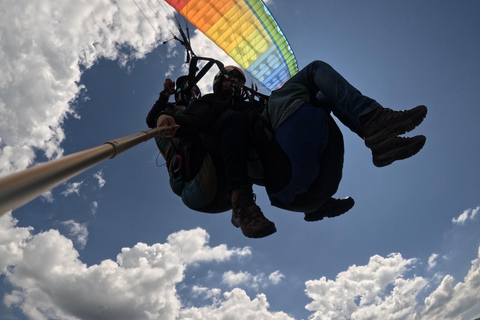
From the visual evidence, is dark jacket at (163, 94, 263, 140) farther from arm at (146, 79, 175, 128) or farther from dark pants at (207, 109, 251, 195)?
arm at (146, 79, 175, 128)

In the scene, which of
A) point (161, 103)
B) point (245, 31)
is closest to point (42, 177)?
point (161, 103)

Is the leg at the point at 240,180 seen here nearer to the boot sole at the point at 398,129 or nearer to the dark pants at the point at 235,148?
the dark pants at the point at 235,148

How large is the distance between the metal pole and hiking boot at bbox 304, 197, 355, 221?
2.75 m

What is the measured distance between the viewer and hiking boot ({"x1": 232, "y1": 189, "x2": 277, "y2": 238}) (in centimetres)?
228

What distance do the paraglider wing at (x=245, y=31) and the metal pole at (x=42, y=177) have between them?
7.18 m

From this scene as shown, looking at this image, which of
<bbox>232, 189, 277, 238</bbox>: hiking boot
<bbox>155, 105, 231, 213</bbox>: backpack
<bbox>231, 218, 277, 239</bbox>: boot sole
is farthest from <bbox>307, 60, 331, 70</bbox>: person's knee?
<bbox>231, 218, 277, 239</bbox>: boot sole

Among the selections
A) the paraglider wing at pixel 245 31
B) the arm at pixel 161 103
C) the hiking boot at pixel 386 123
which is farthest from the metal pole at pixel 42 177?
the paraglider wing at pixel 245 31

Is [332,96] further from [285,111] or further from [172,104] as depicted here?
[172,104]

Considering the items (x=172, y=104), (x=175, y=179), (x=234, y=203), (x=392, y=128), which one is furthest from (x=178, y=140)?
(x=392, y=128)

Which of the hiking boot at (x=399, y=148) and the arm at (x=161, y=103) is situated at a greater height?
the arm at (x=161, y=103)

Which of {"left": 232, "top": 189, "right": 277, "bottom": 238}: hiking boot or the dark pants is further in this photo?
the dark pants

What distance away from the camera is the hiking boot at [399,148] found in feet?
6.77

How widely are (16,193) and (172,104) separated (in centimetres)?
294

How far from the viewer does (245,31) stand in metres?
8.34
